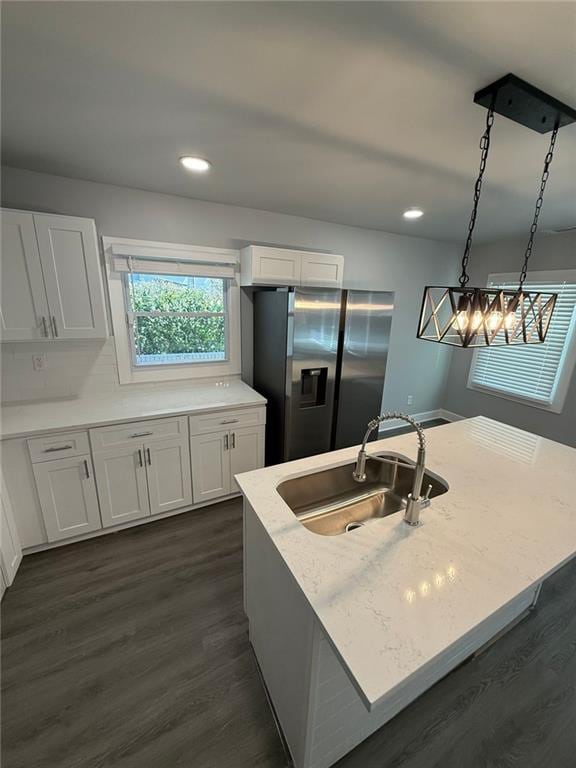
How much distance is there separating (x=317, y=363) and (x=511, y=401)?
282 centimetres

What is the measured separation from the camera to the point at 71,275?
1.94 metres

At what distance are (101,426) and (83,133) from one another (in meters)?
1.62

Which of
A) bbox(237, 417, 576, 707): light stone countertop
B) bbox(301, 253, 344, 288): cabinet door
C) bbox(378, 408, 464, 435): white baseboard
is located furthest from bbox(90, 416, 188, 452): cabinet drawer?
bbox(378, 408, 464, 435): white baseboard

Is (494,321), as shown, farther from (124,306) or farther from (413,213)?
(124,306)

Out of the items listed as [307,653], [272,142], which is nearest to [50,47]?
[272,142]

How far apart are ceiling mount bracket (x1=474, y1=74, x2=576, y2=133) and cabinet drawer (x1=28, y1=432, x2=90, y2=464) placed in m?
2.63

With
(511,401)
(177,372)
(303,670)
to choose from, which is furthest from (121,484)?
(511,401)

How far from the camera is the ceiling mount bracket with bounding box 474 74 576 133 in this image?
1.05 m

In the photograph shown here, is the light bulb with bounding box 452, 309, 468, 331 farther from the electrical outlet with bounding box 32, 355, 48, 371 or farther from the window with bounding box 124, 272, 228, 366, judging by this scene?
the electrical outlet with bounding box 32, 355, 48, 371

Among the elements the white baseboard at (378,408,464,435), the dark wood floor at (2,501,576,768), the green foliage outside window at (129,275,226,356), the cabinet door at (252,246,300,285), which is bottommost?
the dark wood floor at (2,501,576,768)

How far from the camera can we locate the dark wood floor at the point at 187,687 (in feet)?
3.83

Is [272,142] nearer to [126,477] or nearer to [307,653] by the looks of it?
[307,653]

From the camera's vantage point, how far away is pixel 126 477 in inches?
83.9

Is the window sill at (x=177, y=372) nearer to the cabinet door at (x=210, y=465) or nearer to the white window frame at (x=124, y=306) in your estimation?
the white window frame at (x=124, y=306)
